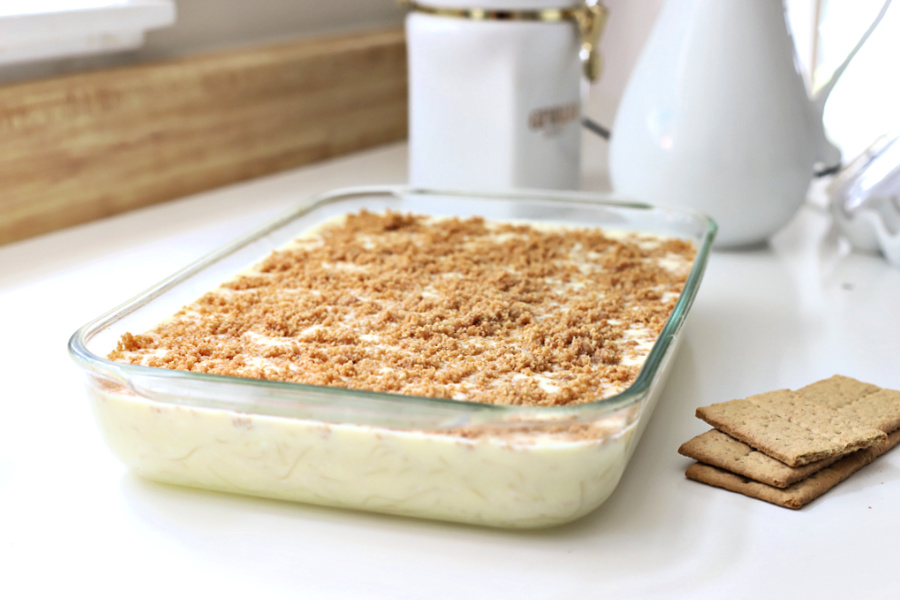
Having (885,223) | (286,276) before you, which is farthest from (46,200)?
(885,223)

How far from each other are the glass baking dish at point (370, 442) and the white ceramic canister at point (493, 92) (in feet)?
2.23

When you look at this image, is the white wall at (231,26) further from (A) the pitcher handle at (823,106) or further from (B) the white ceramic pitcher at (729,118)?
(A) the pitcher handle at (823,106)

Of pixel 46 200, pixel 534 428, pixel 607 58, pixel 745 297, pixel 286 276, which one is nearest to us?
pixel 534 428

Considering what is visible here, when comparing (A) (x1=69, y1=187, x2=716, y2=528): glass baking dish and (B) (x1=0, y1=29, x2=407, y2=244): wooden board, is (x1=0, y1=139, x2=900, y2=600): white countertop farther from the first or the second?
(B) (x1=0, y1=29, x2=407, y2=244): wooden board

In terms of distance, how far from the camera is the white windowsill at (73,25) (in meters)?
1.14

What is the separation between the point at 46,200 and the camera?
119 centimetres

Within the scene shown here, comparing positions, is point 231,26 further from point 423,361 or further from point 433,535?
point 433,535

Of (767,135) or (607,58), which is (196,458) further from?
(607,58)

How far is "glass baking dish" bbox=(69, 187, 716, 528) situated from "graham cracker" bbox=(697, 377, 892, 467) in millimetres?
76

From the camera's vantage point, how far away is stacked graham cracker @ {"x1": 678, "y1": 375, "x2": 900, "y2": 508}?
24.9 inches

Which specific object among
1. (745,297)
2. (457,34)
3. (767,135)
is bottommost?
(745,297)

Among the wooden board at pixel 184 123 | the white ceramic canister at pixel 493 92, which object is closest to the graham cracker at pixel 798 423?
the white ceramic canister at pixel 493 92

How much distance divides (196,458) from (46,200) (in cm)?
71

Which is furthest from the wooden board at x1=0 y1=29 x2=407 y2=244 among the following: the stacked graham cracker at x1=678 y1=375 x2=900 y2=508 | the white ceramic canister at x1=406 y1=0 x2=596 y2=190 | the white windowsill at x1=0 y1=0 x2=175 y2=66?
the stacked graham cracker at x1=678 y1=375 x2=900 y2=508
